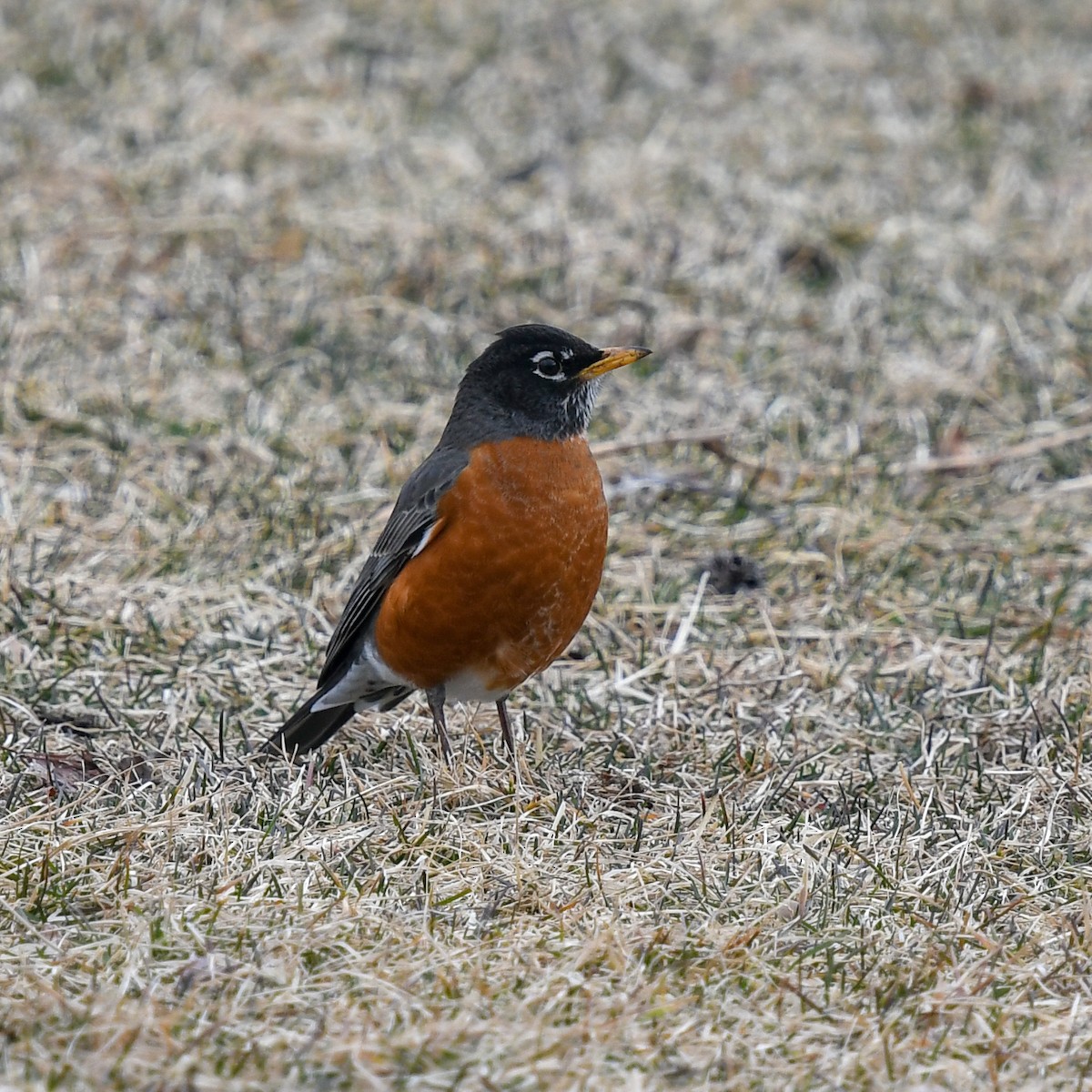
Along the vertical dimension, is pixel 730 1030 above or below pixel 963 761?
above

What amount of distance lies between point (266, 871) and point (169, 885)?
20cm

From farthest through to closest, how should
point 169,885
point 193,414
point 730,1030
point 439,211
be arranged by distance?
1. point 439,211
2. point 193,414
3. point 169,885
4. point 730,1030

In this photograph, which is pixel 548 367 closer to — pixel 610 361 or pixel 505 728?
pixel 610 361

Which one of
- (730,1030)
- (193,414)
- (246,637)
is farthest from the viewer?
(193,414)

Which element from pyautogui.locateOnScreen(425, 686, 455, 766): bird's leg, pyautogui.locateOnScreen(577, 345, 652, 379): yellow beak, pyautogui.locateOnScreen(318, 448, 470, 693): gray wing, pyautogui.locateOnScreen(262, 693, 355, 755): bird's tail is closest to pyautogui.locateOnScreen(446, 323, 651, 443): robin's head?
pyautogui.locateOnScreen(577, 345, 652, 379): yellow beak

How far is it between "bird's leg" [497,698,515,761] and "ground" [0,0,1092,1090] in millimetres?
62

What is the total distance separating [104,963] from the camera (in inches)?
122

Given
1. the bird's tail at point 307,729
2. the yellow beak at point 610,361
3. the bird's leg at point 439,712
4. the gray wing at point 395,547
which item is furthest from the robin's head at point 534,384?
the bird's tail at point 307,729

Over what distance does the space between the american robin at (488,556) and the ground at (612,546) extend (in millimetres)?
195

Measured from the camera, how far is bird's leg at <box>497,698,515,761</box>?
4316 mm

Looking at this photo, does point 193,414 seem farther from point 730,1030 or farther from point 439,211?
point 730,1030

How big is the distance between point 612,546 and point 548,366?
4.11ft

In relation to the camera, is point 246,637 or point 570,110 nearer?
point 246,637

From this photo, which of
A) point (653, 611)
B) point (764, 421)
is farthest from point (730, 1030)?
point (764, 421)
